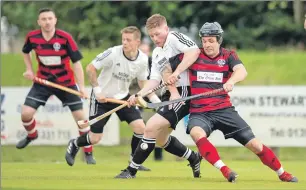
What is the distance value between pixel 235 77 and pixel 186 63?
549 millimetres

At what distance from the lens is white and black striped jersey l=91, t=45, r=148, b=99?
13.7m

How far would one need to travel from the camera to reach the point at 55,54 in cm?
1507

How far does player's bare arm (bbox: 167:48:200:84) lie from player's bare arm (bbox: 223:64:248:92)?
43 cm

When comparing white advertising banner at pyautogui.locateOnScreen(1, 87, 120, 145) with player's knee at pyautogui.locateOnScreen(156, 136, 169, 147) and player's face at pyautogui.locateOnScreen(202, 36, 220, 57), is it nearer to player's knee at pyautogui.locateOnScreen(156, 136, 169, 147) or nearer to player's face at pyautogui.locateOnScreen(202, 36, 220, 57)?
player's knee at pyautogui.locateOnScreen(156, 136, 169, 147)

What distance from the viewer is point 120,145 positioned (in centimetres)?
1873

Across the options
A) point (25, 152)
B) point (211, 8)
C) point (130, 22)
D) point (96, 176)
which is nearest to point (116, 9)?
point (130, 22)

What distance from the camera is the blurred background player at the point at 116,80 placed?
13680mm

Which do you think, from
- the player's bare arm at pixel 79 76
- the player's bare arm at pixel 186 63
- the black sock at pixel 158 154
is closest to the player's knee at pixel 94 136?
the player's bare arm at pixel 79 76

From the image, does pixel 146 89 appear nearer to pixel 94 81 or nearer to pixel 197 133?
pixel 197 133

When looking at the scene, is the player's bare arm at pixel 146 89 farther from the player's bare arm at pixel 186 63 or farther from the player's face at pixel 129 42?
the player's face at pixel 129 42

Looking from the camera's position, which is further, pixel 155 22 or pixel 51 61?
pixel 51 61

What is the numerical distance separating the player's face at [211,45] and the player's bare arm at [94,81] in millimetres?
2465

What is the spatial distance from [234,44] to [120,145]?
7.18m

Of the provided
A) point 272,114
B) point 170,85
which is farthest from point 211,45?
point 272,114
